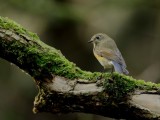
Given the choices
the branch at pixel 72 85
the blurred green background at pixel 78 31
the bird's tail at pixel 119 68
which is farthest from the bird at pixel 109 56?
the blurred green background at pixel 78 31

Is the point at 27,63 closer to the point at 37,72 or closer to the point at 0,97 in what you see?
the point at 37,72

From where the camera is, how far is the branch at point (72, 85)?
5.12 m

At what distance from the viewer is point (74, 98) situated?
5262mm

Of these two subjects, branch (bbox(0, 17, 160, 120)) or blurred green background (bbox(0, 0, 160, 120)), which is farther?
blurred green background (bbox(0, 0, 160, 120))

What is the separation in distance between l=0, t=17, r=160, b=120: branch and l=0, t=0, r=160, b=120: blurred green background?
6.31 m

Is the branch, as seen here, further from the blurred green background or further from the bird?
the blurred green background

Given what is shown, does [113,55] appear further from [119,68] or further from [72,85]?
[72,85]

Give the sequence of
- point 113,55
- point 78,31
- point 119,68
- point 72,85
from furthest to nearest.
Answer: point 78,31 → point 113,55 → point 119,68 → point 72,85

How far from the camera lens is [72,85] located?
530 cm

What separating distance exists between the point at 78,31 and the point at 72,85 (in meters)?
7.49

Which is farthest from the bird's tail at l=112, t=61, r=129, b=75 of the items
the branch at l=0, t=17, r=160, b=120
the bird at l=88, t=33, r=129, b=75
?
the branch at l=0, t=17, r=160, b=120

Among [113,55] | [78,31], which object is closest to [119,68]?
[113,55]

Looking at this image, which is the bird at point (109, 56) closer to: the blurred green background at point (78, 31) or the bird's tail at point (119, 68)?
the bird's tail at point (119, 68)

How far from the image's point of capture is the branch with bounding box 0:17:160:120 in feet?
16.8
